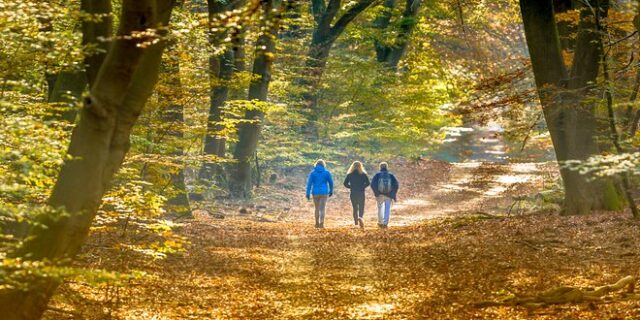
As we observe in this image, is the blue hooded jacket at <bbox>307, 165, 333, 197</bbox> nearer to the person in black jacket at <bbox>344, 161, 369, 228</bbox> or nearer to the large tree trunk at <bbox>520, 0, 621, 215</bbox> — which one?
the person in black jacket at <bbox>344, 161, 369, 228</bbox>

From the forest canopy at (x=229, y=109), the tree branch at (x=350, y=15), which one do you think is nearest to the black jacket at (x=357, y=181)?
the forest canopy at (x=229, y=109)

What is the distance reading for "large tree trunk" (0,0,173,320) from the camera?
607 centimetres

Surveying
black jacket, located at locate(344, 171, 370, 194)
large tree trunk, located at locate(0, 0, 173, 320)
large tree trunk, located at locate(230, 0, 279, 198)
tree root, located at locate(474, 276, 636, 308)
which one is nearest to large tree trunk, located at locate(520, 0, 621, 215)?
black jacket, located at locate(344, 171, 370, 194)

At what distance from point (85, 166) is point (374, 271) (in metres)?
6.01

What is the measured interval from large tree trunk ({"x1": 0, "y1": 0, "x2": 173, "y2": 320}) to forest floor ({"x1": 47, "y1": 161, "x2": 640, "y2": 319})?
2.48ft

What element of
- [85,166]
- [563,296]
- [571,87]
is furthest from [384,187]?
[85,166]

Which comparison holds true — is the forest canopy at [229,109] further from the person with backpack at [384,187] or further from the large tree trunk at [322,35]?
the person with backpack at [384,187]

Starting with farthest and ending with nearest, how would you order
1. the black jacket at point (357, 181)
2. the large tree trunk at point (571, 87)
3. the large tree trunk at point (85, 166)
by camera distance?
the black jacket at point (357, 181)
the large tree trunk at point (571, 87)
the large tree trunk at point (85, 166)

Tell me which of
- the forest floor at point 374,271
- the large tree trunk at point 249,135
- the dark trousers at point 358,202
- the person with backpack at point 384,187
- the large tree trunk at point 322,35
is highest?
the large tree trunk at point 322,35

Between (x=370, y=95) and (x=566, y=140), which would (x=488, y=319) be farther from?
(x=370, y=95)

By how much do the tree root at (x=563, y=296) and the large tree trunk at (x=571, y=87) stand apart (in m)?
6.25

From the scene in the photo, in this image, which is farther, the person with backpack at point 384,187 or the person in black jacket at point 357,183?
the person in black jacket at point 357,183

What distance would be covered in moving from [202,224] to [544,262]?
29.5ft

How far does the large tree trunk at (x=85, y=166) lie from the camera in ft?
19.9
